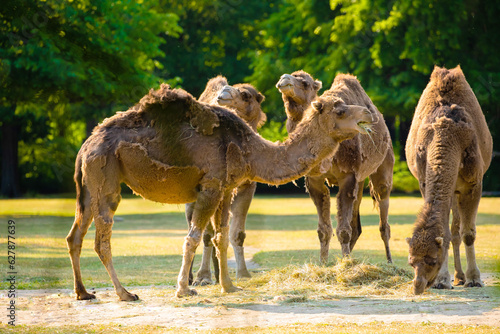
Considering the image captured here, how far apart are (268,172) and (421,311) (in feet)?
8.66

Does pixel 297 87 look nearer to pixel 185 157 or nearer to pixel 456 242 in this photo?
pixel 185 157

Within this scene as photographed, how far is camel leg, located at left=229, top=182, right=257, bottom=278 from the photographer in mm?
11672

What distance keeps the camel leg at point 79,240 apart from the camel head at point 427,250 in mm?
4141

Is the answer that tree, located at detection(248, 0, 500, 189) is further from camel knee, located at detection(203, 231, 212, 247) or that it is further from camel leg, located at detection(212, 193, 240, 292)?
camel leg, located at detection(212, 193, 240, 292)

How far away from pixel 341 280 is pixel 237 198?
8.35ft

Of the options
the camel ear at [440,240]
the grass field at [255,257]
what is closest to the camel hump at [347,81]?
the grass field at [255,257]

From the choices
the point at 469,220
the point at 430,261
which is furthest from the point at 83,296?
the point at 469,220

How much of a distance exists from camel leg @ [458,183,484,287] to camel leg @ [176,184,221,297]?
3732 millimetres

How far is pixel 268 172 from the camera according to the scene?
30.7 feet

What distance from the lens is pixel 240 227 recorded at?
38.6 ft

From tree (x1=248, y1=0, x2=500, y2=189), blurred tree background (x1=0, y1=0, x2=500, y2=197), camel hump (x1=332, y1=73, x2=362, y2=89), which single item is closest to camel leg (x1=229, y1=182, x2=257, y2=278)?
camel hump (x1=332, y1=73, x2=362, y2=89)

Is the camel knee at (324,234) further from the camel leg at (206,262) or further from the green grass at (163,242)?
the camel leg at (206,262)

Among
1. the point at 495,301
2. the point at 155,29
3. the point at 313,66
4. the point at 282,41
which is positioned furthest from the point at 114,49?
the point at 495,301

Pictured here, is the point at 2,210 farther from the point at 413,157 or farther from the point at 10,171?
the point at 413,157
